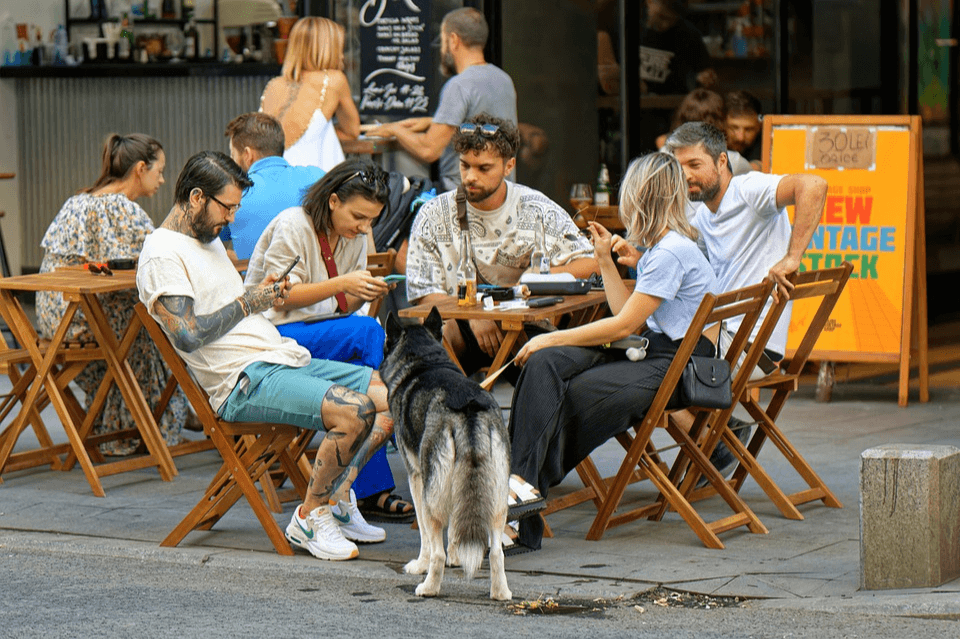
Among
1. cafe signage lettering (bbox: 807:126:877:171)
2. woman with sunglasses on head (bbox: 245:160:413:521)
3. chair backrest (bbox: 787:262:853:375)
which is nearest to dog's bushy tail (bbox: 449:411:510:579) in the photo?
woman with sunglasses on head (bbox: 245:160:413:521)

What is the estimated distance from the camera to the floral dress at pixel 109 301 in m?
7.35

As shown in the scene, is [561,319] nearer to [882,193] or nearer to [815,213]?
[815,213]

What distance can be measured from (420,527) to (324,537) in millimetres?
626

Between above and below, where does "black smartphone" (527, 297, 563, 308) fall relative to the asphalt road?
above

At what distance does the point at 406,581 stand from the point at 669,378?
1.17 metres

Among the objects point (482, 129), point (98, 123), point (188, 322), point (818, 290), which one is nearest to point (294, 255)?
point (188, 322)

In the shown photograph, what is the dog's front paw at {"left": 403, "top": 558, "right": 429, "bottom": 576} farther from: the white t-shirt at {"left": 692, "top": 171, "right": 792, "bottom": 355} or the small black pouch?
the white t-shirt at {"left": 692, "top": 171, "right": 792, "bottom": 355}

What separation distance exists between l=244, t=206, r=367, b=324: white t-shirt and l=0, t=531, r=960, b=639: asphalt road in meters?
1.10

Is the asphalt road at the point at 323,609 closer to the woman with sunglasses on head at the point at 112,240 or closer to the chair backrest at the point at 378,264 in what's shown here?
the chair backrest at the point at 378,264

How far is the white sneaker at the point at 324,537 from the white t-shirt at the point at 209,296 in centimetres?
53

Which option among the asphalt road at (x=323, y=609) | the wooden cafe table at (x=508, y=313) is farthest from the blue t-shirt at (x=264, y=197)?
the asphalt road at (x=323, y=609)

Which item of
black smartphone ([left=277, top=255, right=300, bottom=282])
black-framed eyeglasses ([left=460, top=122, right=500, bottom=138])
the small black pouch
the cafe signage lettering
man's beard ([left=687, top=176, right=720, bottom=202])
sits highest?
black-framed eyeglasses ([left=460, top=122, right=500, bottom=138])

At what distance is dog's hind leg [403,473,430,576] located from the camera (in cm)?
521

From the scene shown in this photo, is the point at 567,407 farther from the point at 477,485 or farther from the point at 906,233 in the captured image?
the point at 906,233
